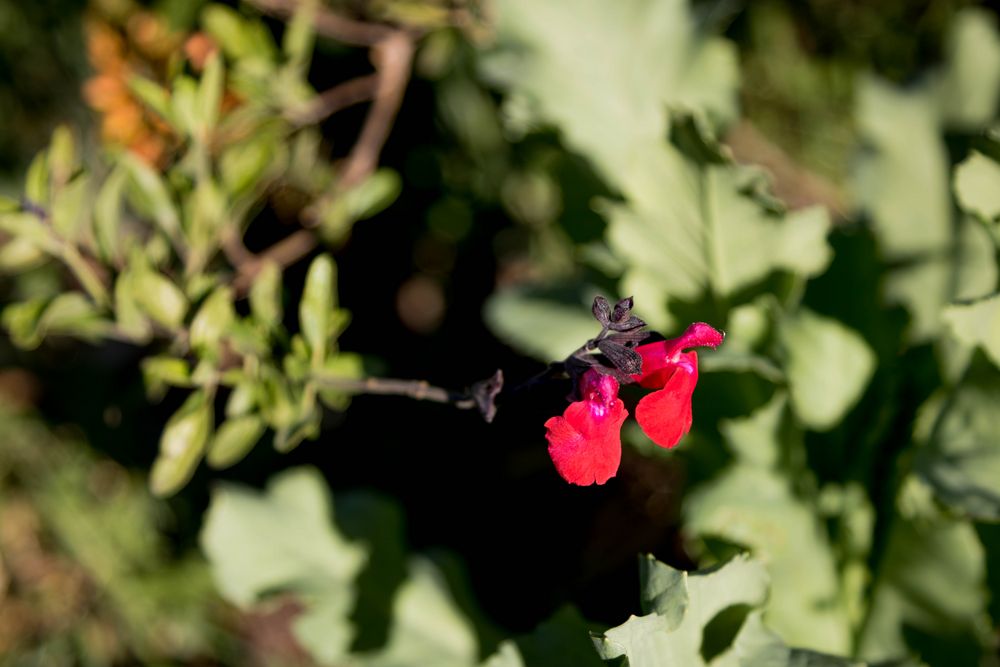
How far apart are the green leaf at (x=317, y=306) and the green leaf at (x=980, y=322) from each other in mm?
557

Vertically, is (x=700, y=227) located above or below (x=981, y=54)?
below

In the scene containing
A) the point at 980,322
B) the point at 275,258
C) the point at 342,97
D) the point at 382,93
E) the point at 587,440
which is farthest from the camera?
the point at 342,97

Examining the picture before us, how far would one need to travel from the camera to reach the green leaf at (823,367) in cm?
90

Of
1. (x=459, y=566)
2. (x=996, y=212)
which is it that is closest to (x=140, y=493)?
(x=459, y=566)

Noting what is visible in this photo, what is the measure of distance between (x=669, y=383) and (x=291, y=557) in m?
0.67

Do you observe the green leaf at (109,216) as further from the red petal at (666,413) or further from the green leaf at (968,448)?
the green leaf at (968,448)

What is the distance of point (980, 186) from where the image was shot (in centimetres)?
79

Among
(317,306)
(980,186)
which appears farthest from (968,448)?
(317,306)

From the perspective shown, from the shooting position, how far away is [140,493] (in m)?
1.62

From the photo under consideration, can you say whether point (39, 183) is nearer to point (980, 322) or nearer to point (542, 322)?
point (542, 322)

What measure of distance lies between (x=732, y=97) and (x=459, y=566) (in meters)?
0.70

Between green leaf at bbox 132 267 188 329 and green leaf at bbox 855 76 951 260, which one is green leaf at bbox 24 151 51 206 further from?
green leaf at bbox 855 76 951 260

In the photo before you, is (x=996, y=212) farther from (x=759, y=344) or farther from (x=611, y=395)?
(x=611, y=395)

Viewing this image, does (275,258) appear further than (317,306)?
Yes
